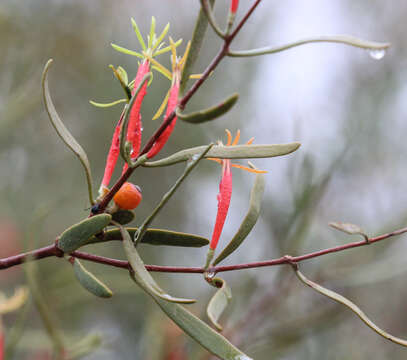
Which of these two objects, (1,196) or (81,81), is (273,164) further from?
(1,196)

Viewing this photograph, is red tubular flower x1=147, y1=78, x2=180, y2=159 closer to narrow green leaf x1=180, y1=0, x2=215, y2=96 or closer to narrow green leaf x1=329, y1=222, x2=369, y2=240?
narrow green leaf x1=180, y1=0, x2=215, y2=96

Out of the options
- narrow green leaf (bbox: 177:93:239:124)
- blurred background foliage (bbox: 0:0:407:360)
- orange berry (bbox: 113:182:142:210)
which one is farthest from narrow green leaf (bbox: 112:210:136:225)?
blurred background foliage (bbox: 0:0:407:360)

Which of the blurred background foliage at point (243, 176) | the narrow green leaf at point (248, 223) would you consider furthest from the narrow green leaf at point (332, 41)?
the blurred background foliage at point (243, 176)

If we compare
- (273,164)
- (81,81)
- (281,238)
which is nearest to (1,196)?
(81,81)

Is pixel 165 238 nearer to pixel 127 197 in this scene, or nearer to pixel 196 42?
pixel 127 197

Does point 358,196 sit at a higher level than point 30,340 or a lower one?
lower

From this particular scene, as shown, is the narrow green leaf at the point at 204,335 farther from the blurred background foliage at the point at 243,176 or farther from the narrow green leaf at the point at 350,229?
the blurred background foliage at the point at 243,176
